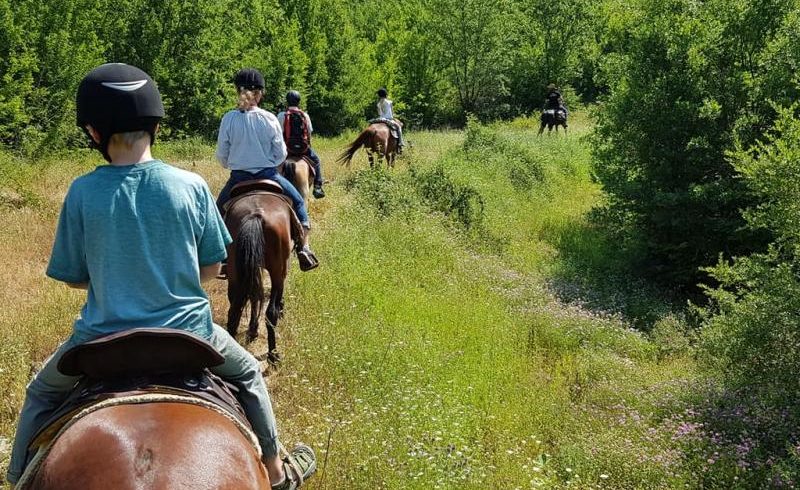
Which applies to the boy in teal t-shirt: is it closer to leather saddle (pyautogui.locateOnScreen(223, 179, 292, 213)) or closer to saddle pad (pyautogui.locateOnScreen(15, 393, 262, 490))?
saddle pad (pyautogui.locateOnScreen(15, 393, 262, 490))

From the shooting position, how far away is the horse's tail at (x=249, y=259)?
637 centimetres

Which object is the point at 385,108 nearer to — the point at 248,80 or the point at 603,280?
the point at 603,280

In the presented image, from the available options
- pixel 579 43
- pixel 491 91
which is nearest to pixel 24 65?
pixel 491 91

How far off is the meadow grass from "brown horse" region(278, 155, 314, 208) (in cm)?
93

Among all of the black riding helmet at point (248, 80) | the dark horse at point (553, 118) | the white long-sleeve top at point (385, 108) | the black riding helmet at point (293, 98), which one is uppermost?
the black riding helmet at point (248, 80)

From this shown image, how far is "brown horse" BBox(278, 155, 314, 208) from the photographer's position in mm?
10695

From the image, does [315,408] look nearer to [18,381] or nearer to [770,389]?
[18,381]

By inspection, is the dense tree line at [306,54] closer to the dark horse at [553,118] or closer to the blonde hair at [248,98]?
the dark horse at [553,118]

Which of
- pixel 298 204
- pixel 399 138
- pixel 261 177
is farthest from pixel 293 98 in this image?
pixel 399 138

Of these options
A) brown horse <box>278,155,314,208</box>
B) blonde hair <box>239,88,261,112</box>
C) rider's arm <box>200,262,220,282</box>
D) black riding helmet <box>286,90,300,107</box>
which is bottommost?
brown horse <box>278,155,314,208</box>

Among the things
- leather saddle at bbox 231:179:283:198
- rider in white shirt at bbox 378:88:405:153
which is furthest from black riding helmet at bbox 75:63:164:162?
rider in white shirt at bbox 378:88:405:153

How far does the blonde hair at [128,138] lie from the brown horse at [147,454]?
1055mm

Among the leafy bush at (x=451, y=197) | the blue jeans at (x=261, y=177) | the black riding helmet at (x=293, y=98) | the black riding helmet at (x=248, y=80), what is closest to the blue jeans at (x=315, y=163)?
the black riding helmet at (x=293, y=98)

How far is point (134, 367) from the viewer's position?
258 cm
